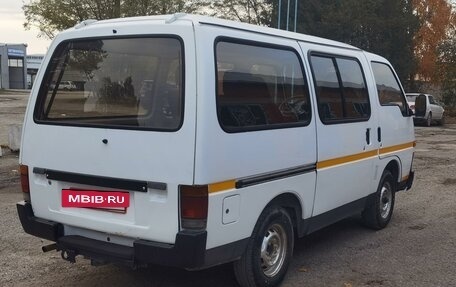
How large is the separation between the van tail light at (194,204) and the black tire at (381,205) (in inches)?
118

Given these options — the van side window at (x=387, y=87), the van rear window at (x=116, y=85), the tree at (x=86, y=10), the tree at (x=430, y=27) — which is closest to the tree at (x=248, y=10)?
the tree at (x=86, y=10)

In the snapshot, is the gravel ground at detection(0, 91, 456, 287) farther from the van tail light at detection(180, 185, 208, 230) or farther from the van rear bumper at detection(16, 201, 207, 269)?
the van tail light at detection(180, 185, 208, 230)

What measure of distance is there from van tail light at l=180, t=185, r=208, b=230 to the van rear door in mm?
58

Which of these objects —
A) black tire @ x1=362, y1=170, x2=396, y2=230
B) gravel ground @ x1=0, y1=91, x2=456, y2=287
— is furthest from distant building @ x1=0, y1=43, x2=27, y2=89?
black tire @ x1=362, y1=170, x2=396, y2=230

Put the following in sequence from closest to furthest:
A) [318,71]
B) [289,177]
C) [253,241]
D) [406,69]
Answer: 1. [253,241]
2. [289,177]
3. [318,71]
4. [406,69]

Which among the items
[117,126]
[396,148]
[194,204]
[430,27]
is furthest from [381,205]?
[430,27]

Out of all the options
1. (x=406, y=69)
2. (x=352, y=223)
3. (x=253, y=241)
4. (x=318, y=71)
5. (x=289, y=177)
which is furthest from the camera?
(x=406, y=69)

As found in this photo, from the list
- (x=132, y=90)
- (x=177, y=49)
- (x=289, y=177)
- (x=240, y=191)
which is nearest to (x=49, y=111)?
(x=132, y=90)

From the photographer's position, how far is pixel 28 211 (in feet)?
13.7

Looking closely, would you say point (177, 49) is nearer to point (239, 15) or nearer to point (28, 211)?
point (28, 211)

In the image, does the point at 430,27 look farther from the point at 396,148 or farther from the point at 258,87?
the point at 258,87

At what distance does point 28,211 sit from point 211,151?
1.67 m

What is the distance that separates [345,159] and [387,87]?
1604 millimetres

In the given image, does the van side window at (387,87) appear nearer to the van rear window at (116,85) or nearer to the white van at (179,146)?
the white van at (179,146)
